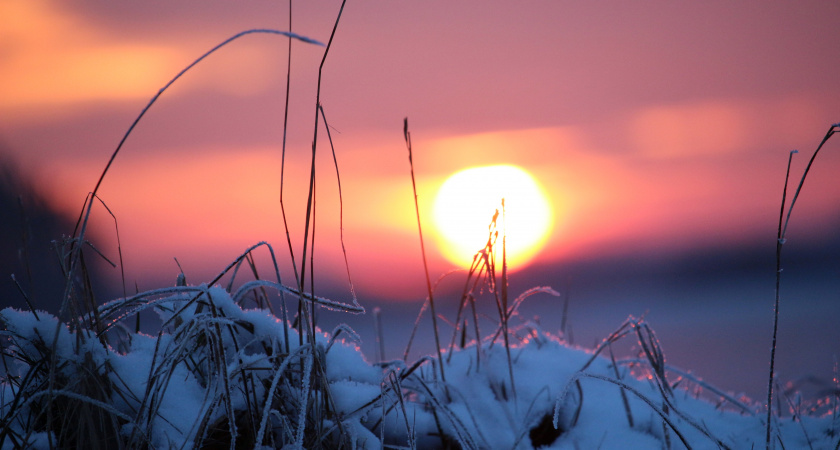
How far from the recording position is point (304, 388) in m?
1.14

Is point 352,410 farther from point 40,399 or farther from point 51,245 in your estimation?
point 51,245

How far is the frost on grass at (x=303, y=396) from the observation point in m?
1.16

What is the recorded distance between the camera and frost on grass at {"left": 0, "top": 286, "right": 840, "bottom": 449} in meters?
1.16

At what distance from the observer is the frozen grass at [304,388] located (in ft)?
3.80

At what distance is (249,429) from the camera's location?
4.06 ft

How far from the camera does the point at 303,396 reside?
3.65 ft

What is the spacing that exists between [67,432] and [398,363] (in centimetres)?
70

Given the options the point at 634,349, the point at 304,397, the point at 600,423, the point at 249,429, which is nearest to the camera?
the point at 304,397

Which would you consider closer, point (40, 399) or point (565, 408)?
point (40, 399)

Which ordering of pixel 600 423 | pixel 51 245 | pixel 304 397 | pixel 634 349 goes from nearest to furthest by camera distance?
pixel 304 397
pixel 51 245
pixel 600 423
pixel 634 349

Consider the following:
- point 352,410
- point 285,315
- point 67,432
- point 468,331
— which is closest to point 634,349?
point 468,331

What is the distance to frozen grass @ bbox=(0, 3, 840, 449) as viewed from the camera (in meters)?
1.16

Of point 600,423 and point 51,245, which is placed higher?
point 51,245

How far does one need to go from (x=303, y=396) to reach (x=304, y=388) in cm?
3
